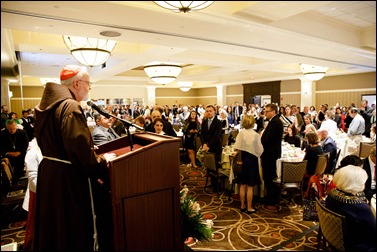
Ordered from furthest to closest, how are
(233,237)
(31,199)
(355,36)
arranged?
(355,36) < (233,237) < (31,199)

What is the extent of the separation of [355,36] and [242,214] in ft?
12.3

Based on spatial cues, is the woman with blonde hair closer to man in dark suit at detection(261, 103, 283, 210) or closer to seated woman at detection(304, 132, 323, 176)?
man in dark suit at detection(261, 103, 283, 210)

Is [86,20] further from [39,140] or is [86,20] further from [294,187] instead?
[294,187]

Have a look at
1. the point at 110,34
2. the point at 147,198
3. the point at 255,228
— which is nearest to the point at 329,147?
the point at 255,228

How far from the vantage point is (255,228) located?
329cm

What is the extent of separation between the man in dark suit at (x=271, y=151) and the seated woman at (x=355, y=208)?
176cm

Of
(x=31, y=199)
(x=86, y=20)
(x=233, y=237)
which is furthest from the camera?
(x=86, y=20)

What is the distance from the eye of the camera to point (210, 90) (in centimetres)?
2083

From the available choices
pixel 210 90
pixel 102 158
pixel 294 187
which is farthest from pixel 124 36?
pixel 210 90

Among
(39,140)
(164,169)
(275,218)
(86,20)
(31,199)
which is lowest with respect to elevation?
(275,218)

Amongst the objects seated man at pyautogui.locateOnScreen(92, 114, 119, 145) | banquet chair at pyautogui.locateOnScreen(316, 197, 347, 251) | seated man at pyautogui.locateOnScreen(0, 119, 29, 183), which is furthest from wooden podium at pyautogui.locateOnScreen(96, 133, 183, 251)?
seated man at pyautogui.locateOnScreen(0, 119, 29, 183)

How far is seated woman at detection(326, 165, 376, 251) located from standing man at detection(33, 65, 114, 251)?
1762 millimetres

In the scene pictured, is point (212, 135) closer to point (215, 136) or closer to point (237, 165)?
point (215, 136)

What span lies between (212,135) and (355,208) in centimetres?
312
